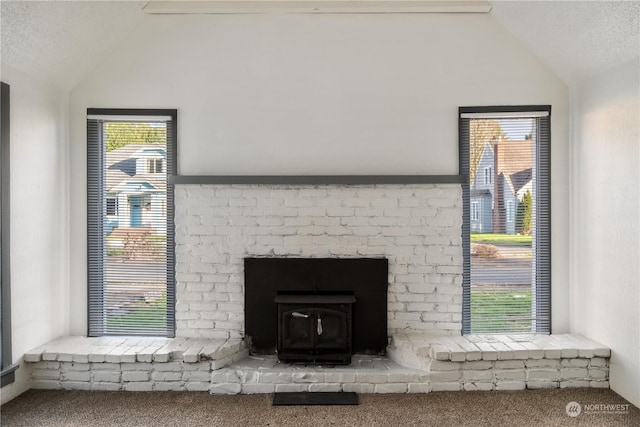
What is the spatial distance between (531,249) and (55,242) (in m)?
3.77

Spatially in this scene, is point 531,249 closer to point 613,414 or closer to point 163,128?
point 613,414

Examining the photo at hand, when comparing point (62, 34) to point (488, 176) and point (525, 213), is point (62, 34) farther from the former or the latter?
point (525, 213)

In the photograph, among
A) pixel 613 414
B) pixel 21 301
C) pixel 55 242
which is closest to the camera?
pixel 613 414

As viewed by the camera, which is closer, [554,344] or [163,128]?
[554,344]

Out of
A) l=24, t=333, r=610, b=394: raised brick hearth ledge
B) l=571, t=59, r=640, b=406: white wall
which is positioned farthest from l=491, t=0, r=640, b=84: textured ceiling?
l=24, t=333, r=610, b=394: raised brick hearth ledge

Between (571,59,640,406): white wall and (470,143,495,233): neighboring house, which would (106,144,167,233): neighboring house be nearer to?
(470,143,495,233): neighboring house

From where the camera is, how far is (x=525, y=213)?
3.38 m

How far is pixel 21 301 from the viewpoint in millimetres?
2895

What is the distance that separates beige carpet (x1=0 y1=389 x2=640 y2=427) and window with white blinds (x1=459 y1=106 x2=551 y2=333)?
0.65 m

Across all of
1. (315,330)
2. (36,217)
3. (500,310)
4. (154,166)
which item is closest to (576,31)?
(500,310)

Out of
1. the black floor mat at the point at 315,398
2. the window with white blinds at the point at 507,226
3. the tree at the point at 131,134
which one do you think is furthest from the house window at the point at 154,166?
the window with white blinds at the point at 507,226

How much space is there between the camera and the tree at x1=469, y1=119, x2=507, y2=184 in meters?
3.35

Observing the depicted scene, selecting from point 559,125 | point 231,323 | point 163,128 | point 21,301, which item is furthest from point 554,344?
point 21,301

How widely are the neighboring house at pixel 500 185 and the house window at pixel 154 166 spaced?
2547 millimetres
